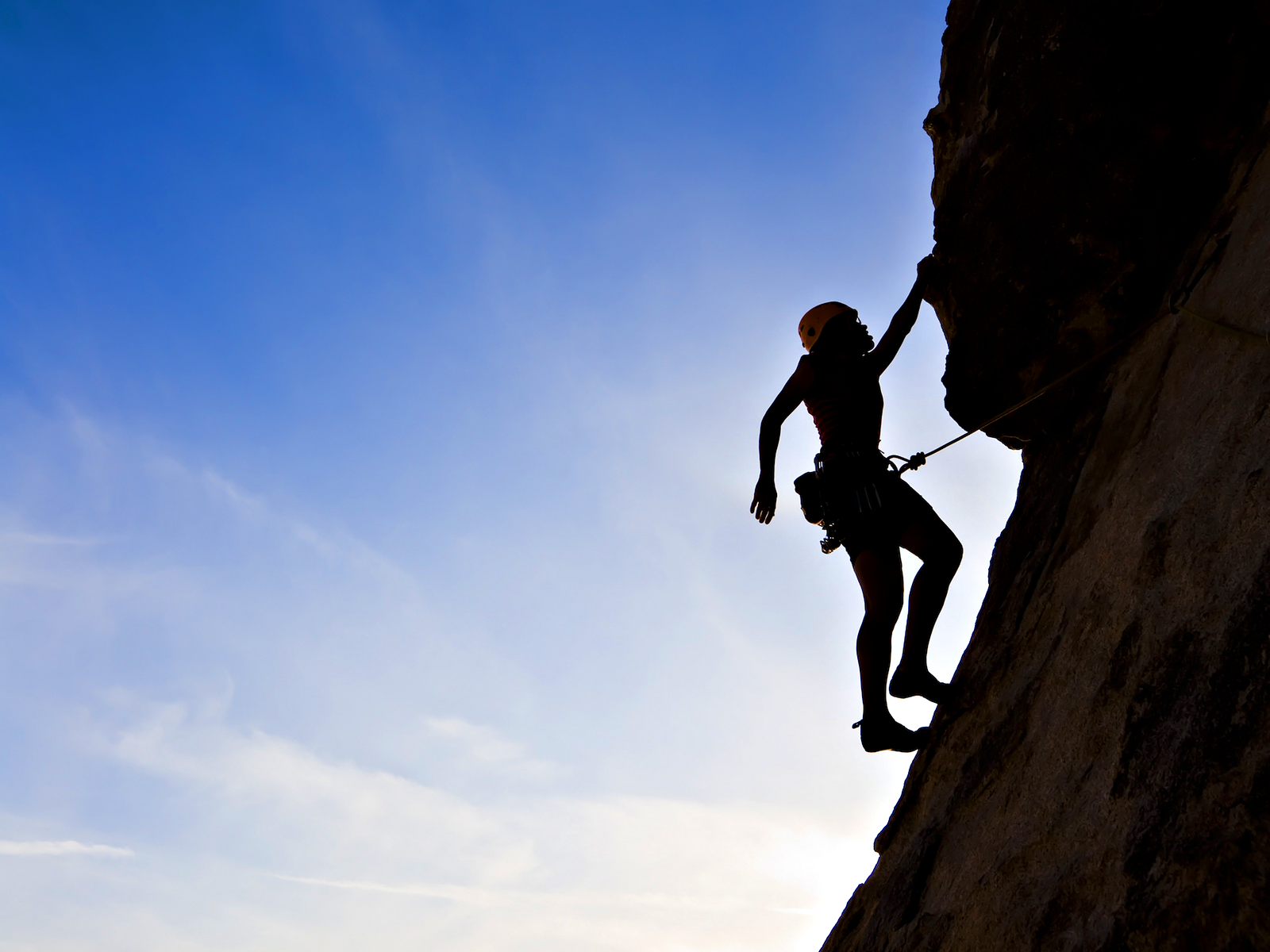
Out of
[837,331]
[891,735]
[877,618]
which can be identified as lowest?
[891,735]

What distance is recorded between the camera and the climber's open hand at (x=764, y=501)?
5707 mm

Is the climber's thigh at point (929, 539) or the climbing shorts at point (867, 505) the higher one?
the climbing shorts at point (867, 505)

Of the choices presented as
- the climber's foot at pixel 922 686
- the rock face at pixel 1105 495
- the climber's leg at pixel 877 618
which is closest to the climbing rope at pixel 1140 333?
the rock face at pixel 1105 495

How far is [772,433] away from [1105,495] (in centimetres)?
207

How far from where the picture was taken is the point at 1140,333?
4.63 m

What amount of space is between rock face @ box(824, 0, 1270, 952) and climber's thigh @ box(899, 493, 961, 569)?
0.24m

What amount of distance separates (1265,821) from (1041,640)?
67.4 inches

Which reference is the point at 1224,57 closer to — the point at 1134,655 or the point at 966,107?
the point at 966,107

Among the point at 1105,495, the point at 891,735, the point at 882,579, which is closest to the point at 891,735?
the point at 891,735

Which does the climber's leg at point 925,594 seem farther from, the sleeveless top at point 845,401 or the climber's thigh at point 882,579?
the sleeveless top at point 845,401

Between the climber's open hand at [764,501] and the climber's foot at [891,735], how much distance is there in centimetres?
125

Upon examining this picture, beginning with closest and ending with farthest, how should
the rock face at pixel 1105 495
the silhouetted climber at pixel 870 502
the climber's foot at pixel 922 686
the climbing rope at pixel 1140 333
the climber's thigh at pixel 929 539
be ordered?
the rock face at pixel 1105 495
the climbing rope at pixel 1140 333
the climber's foot at pixel 922 686
the silhouetted climber at pixel 870 502
the climber's thigh at pixel 929 539

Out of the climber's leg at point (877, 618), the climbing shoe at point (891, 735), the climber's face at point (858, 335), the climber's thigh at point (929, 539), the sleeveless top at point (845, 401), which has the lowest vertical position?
the climbing shoe at point (891, 735)

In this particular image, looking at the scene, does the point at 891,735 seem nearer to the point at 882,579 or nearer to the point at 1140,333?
the point at 882,579
